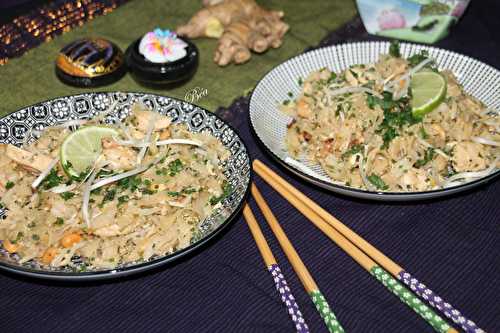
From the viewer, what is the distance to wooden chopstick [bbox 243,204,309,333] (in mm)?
2246

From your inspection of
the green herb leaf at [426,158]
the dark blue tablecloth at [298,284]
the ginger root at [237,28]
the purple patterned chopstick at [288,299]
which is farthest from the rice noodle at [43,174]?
the green herb leaf at [426,158]

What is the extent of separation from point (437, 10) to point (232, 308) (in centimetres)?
295

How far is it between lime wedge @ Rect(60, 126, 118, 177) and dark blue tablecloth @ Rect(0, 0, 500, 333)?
0.59m

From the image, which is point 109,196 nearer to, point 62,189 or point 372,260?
point 62,189

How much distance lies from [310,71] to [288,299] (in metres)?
1.82

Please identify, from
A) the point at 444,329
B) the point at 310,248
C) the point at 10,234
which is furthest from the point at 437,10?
the point at 10,234

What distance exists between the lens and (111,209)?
2598mm

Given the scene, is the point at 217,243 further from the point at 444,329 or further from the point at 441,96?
the point at 441,96

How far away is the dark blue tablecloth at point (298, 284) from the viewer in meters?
2.35

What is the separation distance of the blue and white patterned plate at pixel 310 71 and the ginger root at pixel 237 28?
25.3 inches

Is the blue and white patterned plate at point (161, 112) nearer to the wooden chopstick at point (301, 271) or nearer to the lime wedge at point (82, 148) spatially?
the wooden chopstick at point (301, 271)

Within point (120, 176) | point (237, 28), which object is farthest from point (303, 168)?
point (237, 28)

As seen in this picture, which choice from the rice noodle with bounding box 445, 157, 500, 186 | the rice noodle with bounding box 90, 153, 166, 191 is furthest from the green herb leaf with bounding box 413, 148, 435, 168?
the rice noodle with bounding box 90, 153, 166, 191

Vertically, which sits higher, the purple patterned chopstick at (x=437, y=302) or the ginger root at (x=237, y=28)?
the purple patterned chopstick at (x=437, y=302)
